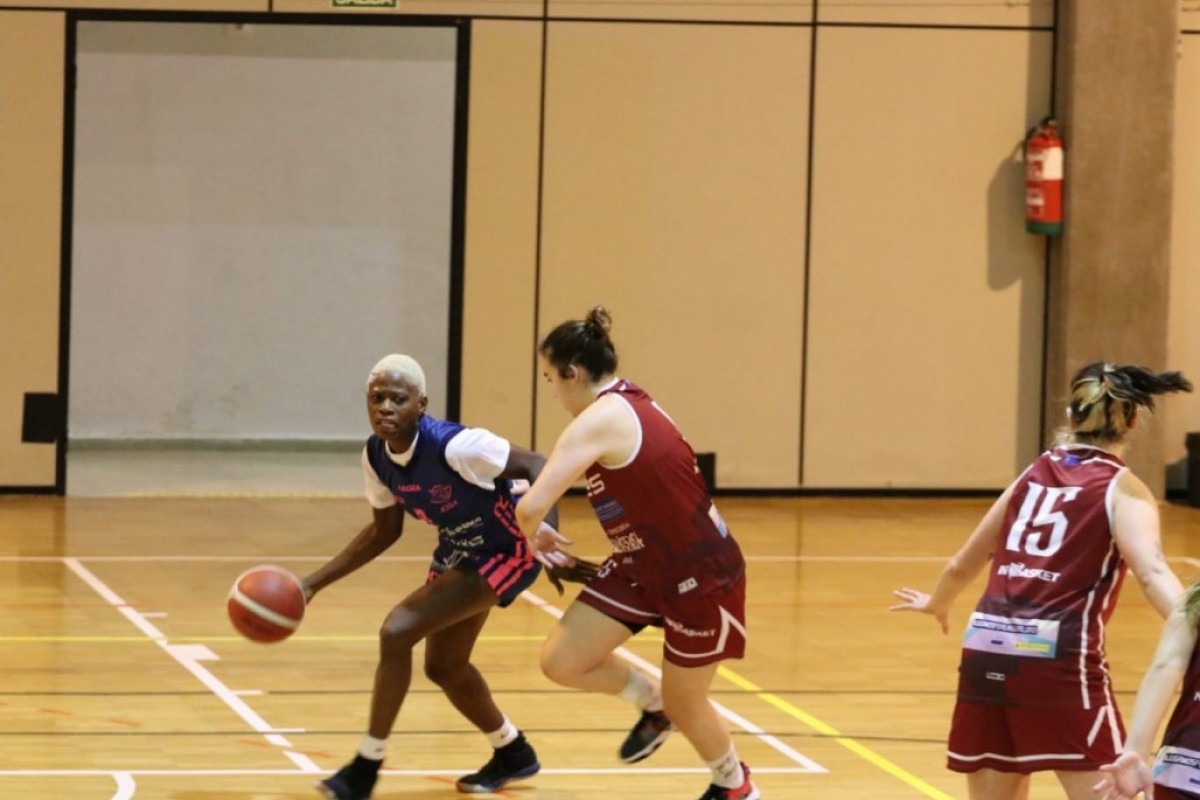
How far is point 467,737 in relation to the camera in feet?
24.3

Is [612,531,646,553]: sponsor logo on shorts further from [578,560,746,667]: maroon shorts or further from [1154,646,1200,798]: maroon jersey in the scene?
[1154,646,1200,798]: maroon jersey

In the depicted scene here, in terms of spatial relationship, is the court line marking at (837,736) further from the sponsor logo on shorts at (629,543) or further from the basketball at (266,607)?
the basketball at (266,607)

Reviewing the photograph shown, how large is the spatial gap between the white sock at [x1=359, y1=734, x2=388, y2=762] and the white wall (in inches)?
432

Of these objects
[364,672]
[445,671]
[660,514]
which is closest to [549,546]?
[660,514]

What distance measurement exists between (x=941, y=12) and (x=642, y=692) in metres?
9.40

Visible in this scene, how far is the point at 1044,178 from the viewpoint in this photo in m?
14.4

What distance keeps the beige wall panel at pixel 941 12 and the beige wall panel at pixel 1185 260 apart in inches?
45.2

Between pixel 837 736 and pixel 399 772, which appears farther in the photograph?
pixel 837 736

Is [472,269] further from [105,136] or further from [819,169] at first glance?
[105,136]

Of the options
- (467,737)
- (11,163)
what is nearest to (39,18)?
(11,163)

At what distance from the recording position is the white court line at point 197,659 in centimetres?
726

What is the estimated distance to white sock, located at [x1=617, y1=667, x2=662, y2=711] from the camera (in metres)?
6.27

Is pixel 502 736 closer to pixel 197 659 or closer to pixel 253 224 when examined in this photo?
pixel 197 659

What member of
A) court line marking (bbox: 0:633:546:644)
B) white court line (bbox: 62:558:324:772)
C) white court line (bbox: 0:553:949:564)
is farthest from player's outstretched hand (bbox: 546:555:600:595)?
white court line (bbox: 0:553:949:564)
